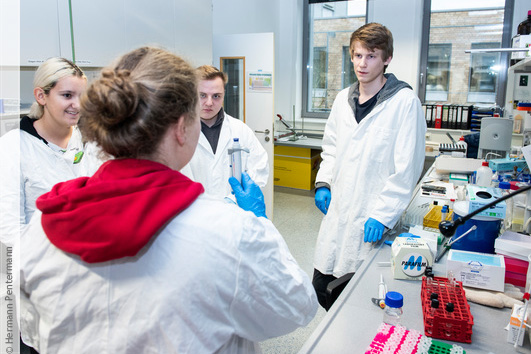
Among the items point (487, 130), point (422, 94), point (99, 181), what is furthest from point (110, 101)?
point (422, 94)

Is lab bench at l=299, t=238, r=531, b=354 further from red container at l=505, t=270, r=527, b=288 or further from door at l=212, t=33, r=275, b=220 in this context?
door at l=212, t=33, r=275, b=220

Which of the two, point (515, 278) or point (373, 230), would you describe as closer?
point (515, 278)

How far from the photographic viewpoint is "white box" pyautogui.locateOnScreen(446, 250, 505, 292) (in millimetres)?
1224

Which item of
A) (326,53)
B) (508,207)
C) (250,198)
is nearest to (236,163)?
(250,198)

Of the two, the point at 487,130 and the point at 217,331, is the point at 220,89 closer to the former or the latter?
the point at 217,331

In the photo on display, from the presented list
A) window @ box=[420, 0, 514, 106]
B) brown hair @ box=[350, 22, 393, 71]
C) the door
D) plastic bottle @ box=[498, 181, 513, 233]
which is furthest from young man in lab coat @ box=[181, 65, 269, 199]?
window @ box=[420, 0, 514, 106]

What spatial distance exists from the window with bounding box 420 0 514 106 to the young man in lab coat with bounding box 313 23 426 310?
341 cm

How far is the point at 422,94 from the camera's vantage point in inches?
193

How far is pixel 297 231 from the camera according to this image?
3826 millimetres

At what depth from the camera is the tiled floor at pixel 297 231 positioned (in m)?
2.23

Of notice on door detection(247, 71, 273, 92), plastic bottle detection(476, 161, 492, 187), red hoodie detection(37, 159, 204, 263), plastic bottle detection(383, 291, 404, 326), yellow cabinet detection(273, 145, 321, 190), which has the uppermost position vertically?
notice on door detection(247, 71, 273, 92)

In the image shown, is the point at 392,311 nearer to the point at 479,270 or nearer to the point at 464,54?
the point at 479,270

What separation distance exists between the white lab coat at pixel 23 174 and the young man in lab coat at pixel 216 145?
0.58 m

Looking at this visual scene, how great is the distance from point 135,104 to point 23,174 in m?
1.03
